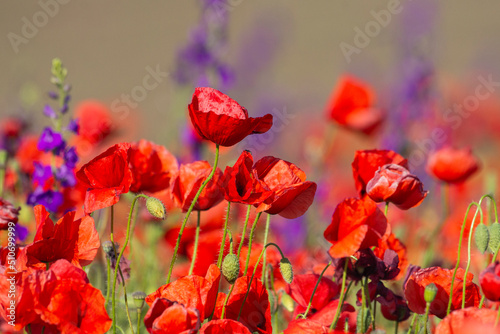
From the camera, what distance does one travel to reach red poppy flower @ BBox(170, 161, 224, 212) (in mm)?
1119

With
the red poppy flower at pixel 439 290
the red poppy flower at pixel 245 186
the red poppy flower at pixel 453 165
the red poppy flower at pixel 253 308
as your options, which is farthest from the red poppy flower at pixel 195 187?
the red poppy flower at pixel 453 165

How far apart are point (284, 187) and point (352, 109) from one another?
1.87 m

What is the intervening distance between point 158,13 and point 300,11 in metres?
2.94

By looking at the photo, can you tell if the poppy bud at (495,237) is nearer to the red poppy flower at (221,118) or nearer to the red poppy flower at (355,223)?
the red poppy flower at (355,223)

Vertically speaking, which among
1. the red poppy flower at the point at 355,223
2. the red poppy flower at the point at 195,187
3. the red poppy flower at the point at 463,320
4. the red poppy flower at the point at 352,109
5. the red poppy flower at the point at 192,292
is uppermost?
the red poppy flower at the point at 352,109

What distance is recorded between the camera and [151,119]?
8.28 m

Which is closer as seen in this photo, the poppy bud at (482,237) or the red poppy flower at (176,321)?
the red poppy flower at (176,321)

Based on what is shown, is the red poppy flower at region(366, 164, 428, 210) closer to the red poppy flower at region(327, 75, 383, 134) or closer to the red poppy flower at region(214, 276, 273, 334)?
the red poppy flower at region(214, 276, 273, 334)

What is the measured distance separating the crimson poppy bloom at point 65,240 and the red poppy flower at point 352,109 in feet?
6.03

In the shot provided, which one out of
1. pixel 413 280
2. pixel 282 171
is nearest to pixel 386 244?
pixel 413 280

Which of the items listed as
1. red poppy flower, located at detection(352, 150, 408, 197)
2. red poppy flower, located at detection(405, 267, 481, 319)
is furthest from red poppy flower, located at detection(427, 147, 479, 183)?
red poppy flower, located at detection(405, 267, 481, 319)

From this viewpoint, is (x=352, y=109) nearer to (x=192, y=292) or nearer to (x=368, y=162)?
(x=368, y=162)

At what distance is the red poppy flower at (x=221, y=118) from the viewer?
99 cm

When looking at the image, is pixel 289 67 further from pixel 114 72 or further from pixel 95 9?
pixel 95 9
